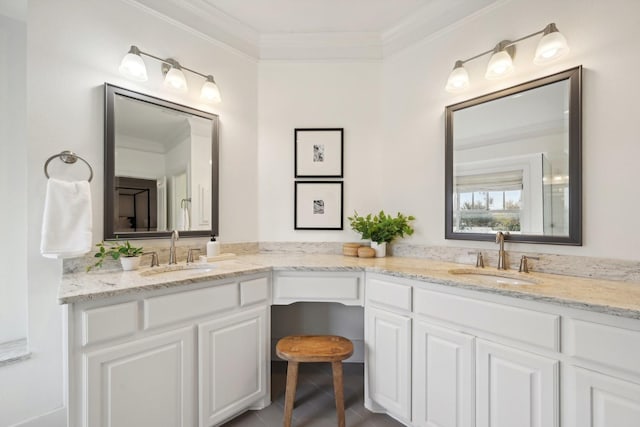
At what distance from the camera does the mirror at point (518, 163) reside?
156cm

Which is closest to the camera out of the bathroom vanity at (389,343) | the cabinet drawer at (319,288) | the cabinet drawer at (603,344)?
the cabinet drawer at (603,344)

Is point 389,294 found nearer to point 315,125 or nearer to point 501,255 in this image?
point 501,255

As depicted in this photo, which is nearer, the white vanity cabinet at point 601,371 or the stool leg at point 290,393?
the white vanity cabinet at point 601,371

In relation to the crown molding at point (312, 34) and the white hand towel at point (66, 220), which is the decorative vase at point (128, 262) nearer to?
the white hand towel at point (66, 220)

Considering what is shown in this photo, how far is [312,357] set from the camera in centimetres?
161

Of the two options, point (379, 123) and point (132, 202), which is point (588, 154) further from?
point (132, 202)

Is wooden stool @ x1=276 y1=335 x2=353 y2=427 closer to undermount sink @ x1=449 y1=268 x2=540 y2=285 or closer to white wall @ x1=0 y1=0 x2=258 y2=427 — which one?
undermount sink @ x1=449 y1=268 x2=540 y2=285

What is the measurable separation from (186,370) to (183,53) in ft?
6.68

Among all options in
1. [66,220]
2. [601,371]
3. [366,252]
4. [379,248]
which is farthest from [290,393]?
[66,220]

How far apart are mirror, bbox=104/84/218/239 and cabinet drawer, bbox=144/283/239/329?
637 mm

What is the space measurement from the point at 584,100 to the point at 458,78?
0.68 metres

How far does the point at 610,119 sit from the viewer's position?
4.77 ft

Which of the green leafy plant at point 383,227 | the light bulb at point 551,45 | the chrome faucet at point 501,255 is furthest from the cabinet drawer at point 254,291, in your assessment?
the light bulb at point 551,45

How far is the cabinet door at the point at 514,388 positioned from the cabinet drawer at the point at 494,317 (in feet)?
0.23
